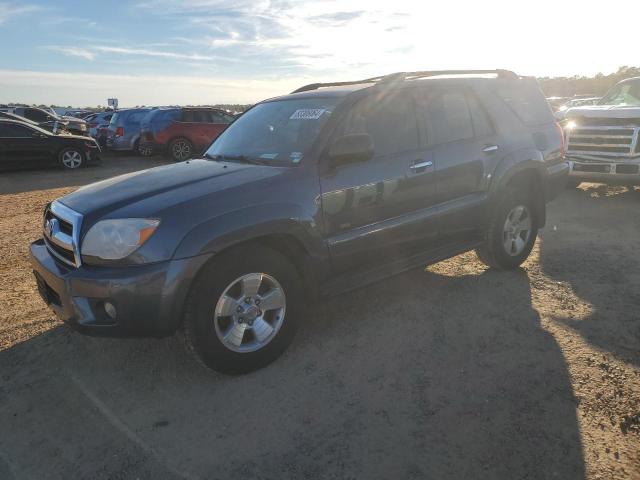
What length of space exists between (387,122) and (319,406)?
7.14 ft

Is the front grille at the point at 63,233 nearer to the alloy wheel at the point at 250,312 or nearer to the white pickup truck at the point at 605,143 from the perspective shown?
the alloy wheel at the point at 250,312

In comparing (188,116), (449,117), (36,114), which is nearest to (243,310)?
(449,117)

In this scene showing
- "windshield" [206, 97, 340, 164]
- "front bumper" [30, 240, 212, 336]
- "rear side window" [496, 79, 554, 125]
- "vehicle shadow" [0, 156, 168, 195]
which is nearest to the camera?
"front bumper" [30, 240, 212, 336]

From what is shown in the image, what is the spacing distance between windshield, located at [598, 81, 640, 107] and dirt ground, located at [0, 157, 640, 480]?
5.72m

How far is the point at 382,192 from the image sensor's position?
11.8 feet

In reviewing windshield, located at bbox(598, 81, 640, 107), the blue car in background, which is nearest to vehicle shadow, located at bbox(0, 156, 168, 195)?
the blue car in background

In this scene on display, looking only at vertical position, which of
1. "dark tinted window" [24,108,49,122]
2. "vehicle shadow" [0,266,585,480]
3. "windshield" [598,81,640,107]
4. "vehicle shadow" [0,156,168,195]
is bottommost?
"vehicle shadow" [0,266,585,480]

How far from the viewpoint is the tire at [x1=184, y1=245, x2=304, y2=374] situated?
2900 millimetres

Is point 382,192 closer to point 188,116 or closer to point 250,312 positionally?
point 250,312

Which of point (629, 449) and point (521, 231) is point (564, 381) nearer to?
point (629, 449)

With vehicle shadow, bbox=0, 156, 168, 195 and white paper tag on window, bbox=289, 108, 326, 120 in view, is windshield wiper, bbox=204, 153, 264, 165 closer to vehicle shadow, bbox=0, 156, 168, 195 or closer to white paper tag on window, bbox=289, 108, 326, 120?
white paper tag on window, bbox=289, 108, 326, 120

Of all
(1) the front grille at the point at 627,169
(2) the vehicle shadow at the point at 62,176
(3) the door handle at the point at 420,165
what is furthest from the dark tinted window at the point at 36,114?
(1) the front grille at the point at 627,169

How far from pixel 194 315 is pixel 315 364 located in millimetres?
925

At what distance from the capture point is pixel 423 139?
394cm
